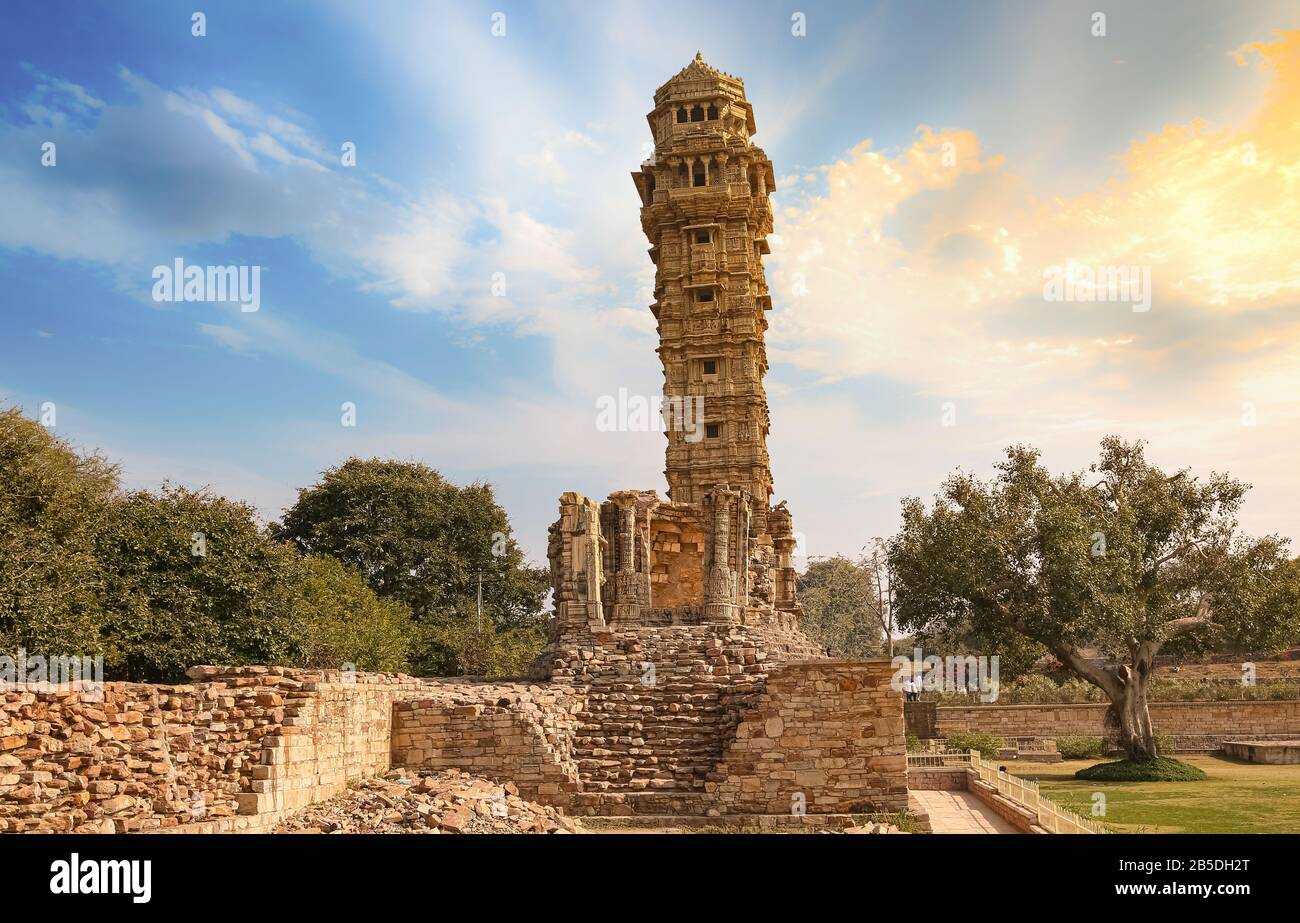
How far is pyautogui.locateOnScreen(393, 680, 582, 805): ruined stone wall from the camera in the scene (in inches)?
687

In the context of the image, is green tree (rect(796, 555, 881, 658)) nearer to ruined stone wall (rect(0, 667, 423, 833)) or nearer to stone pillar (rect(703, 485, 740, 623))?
stone pillar (rect(703, 485, 740, 623))

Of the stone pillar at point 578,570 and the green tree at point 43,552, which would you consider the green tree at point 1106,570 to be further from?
the green tree at point 43,552

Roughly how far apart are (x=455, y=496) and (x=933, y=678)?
23.2m

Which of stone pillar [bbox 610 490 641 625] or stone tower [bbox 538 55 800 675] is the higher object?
stone tower [bbox 538 55 800 675]

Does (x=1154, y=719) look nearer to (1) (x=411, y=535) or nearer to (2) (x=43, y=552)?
(1) (x=411, y=535)

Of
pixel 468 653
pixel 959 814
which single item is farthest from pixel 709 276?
pixel 959 814

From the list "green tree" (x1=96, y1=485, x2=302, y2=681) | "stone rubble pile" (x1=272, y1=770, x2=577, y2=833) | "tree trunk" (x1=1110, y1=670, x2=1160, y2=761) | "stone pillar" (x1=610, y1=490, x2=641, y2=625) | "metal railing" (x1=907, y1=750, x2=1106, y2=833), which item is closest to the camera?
"stone rubble pile" (x1=272, y1=770, x2=577, y2=833)

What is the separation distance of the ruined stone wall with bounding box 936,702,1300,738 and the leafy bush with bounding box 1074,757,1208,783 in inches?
362

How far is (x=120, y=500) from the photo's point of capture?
25172mm

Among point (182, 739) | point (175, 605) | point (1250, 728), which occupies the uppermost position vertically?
point (175, 605)

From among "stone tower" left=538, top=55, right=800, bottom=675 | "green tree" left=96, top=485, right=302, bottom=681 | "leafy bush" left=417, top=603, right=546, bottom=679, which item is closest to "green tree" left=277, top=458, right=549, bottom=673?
"leafy bush" left=417, top=603, right=546, bottom=679

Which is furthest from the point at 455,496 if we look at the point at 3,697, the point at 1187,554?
the point at 3,697

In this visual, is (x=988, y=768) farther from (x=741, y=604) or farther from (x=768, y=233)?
(x=768, y=233)

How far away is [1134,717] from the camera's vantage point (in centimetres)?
2980
